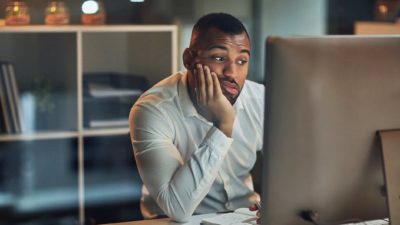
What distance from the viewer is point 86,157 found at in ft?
10.4

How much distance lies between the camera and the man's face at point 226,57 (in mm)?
2850

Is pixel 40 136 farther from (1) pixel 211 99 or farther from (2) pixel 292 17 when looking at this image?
(2) pixel 292 17

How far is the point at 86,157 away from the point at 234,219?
35.8 inches

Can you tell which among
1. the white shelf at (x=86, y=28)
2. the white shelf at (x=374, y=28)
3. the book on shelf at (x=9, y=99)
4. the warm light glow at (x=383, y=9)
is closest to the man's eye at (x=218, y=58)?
the white shelf at (x=86, y=28)

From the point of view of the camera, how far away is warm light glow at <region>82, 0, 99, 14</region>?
3023 mm

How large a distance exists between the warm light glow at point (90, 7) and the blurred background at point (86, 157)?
0.03m

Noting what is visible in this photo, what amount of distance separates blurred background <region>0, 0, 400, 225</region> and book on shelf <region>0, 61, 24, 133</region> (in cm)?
4

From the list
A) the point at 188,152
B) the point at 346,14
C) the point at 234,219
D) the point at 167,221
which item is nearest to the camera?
the point at 234,219

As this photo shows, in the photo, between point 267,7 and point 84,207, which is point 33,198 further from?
point 267,7

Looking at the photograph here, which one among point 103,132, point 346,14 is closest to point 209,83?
point 103,132

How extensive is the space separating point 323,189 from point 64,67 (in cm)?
160

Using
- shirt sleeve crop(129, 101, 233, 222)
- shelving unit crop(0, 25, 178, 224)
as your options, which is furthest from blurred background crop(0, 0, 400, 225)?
shirt sleeve crop(129, 101, 233, 222)

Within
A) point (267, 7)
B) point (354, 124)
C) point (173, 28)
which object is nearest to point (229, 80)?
point (173, 28)

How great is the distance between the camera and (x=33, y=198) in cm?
312
